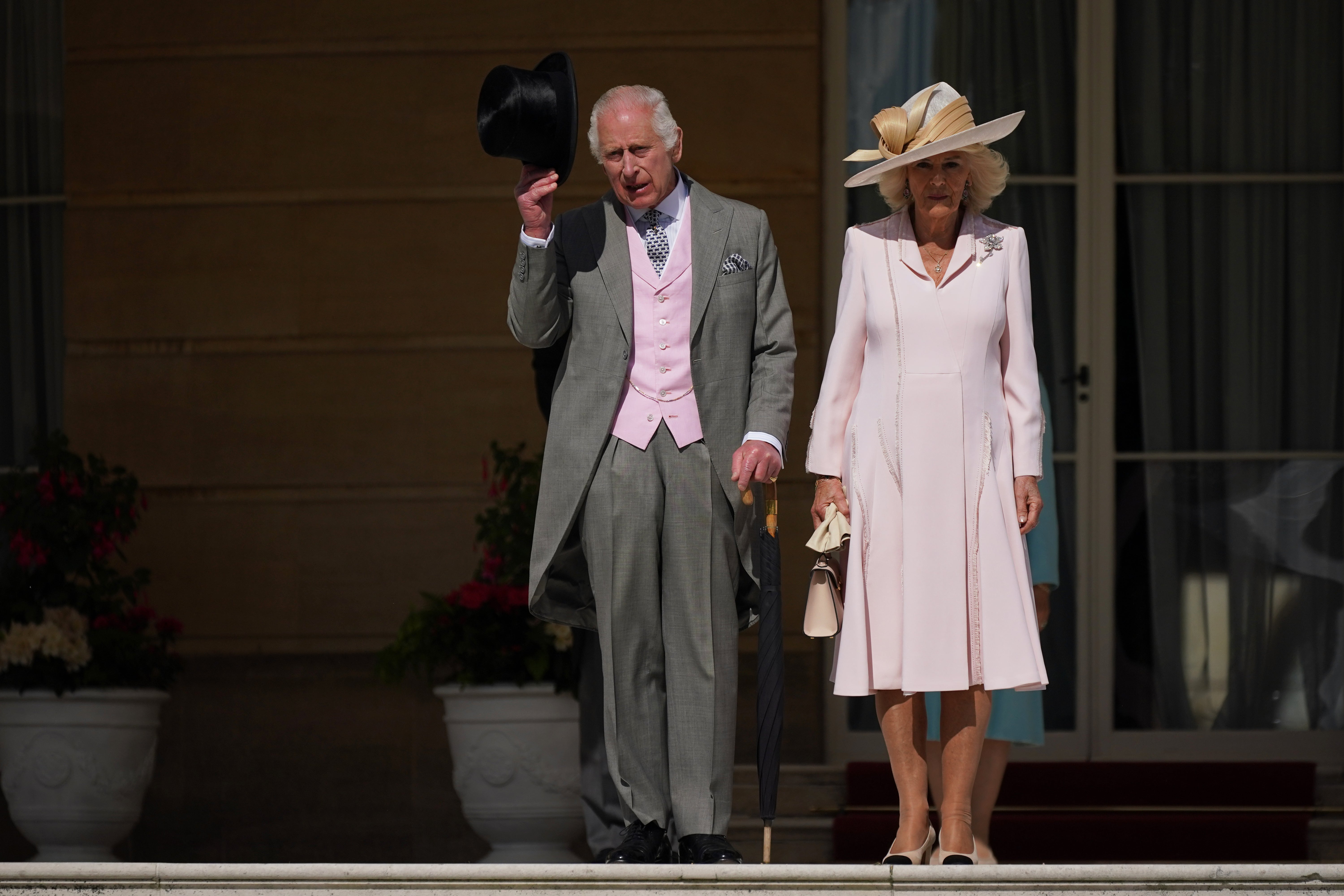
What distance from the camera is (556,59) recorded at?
3.97 meters

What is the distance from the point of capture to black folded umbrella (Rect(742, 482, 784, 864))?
3.75 meters

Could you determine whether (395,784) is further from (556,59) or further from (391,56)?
(556,59)

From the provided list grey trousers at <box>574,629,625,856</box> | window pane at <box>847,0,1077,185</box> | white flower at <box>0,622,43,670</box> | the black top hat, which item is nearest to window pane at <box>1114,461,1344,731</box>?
window pane at <box>847,0,1077,185</box>

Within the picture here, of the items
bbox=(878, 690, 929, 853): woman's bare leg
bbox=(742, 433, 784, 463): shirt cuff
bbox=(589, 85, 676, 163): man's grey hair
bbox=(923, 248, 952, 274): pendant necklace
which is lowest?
bbox=(878, 690, 929, 853): woman's bare leg

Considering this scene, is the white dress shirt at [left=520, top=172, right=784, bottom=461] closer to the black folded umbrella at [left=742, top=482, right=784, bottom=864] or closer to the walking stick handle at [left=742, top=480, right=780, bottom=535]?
the walking stick handle at [left=742, top=480, right=780, bottom=535]

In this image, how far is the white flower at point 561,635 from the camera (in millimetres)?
5332

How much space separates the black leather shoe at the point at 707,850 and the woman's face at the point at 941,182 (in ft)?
4.49

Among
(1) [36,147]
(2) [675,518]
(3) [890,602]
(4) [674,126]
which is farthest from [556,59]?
(1) [36,147]

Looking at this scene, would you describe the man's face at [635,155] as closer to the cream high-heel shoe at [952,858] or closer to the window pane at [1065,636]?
the cream high-heel shoe at [952,858]

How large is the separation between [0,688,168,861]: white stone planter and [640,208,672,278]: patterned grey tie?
8.65 feet

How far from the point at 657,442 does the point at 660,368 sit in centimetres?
16

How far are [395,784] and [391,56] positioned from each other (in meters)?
2.56

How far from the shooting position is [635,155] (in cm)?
386

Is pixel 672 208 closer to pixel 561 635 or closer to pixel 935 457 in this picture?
pixel 935 457
